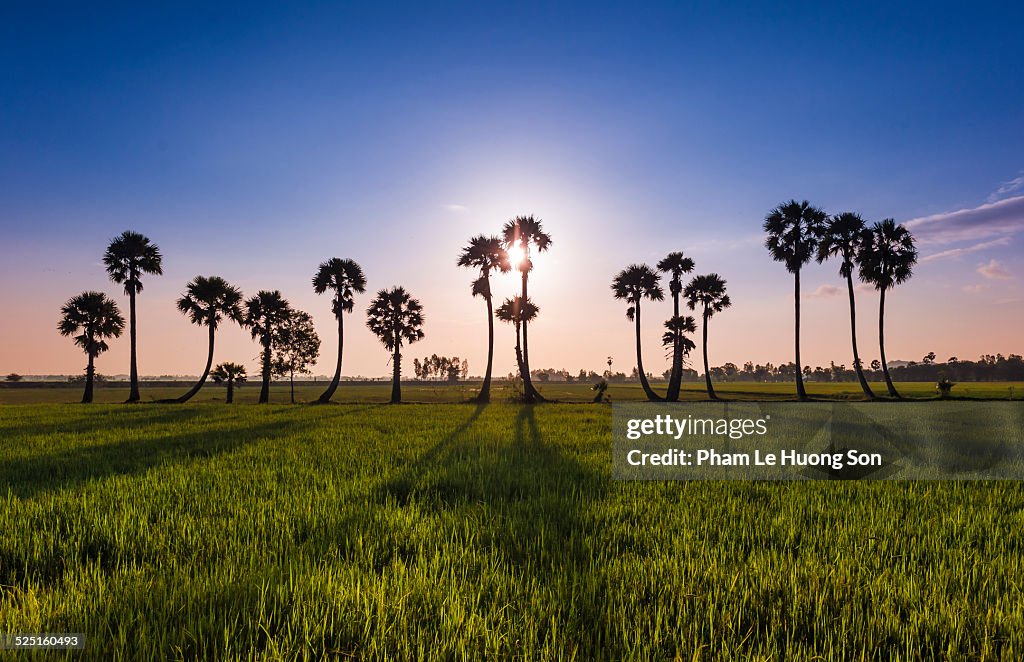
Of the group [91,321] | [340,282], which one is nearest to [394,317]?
[340,282]

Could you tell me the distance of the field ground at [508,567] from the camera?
2.87 meters

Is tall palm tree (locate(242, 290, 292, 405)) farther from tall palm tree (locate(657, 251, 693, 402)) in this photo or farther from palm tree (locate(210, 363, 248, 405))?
tall palm tree (locate(657, 251, 693, 402))

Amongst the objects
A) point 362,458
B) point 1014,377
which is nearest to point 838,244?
point 362,458

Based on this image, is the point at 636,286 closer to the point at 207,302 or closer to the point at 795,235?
the point at 795,235

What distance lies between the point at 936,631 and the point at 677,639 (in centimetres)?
178

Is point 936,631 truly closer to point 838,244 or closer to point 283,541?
point 283,541

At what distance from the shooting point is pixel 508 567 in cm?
409

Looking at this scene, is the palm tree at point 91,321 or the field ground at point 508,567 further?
the palm tree at point 91,321

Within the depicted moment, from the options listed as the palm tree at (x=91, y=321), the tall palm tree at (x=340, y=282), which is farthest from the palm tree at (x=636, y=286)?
the palm tree at (x=91, y=321)

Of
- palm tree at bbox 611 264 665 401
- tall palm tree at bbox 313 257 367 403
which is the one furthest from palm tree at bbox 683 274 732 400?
tall palm tree at bbox 313 257 367 403

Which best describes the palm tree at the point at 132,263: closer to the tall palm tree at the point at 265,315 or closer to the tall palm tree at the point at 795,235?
the tall palm tree at the point at 265,315

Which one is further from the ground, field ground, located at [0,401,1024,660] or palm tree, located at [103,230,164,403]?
palm tree, located at [103,230,164,403]

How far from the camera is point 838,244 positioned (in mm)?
43719

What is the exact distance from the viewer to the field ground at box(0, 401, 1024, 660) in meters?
2.87
